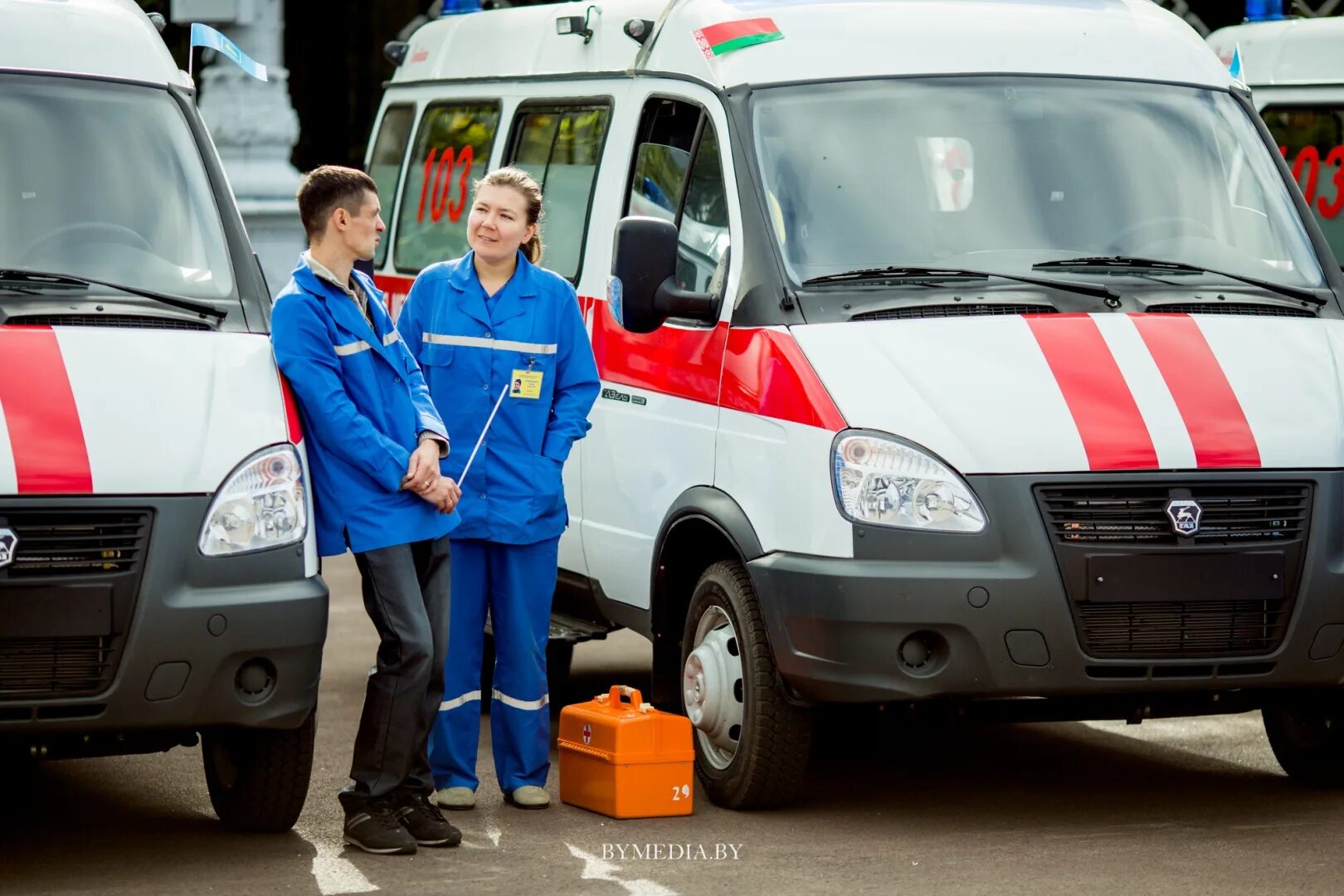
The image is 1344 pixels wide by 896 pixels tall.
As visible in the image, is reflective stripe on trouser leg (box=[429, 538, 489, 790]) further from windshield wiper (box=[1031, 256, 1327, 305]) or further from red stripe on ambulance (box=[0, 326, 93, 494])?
windshield wiper (box=[1031, 256, 1327, 305])

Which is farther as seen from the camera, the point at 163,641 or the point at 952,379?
the point at 952,379

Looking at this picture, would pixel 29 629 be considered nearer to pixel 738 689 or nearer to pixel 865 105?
pixel 738 689

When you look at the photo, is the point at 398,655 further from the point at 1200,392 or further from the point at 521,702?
the point at 1200,392

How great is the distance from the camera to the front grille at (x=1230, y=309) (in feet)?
24.1

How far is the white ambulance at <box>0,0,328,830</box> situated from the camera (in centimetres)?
622

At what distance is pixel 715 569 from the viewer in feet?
24.7

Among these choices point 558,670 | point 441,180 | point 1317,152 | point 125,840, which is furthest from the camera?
point 1317,152

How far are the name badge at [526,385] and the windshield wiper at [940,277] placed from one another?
0.85 metres

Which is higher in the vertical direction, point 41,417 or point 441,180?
point 441,180

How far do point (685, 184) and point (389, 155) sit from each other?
3436 millimetres

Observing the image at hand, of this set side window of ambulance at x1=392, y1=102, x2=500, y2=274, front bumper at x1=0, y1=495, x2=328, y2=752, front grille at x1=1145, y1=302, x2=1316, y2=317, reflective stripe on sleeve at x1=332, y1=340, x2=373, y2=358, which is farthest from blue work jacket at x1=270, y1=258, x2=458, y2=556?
side window of ambulance at x1=392, y1=102, x2=500, y2=274

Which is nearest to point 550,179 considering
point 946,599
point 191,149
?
point 191,149

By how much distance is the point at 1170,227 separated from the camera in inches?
305

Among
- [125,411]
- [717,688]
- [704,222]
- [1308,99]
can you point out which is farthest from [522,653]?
[1308,99]
